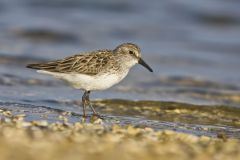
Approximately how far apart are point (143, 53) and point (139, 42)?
196 cm

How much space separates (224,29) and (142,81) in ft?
28.1

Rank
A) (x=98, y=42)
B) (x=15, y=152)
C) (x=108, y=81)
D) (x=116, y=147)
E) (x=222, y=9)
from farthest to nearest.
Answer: (x=222, y=9) < (x=98, y=42) < (x=108, y=81) < (x=116, y=147) < (x=15, y=152)

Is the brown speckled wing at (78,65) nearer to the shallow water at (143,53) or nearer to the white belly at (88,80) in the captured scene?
the white belly at (88,80)

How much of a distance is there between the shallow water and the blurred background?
23mm

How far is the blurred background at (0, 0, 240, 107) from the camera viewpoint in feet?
45.5

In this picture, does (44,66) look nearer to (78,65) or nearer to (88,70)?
(78,65)

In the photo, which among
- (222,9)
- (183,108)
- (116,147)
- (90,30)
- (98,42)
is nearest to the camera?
(116,147)

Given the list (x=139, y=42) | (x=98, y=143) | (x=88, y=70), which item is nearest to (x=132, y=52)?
(x=88, y=70)

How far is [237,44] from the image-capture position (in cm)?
2116

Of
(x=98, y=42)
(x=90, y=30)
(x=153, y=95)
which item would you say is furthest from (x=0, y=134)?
(x=90, y=30)

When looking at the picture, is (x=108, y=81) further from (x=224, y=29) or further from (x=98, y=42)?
(x=224, y=29)

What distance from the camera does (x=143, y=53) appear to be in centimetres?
1875

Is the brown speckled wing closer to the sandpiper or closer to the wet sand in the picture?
the sandpiper

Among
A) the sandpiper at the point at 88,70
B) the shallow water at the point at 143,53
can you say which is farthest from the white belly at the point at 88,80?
the shallow water at the point at 143,53
